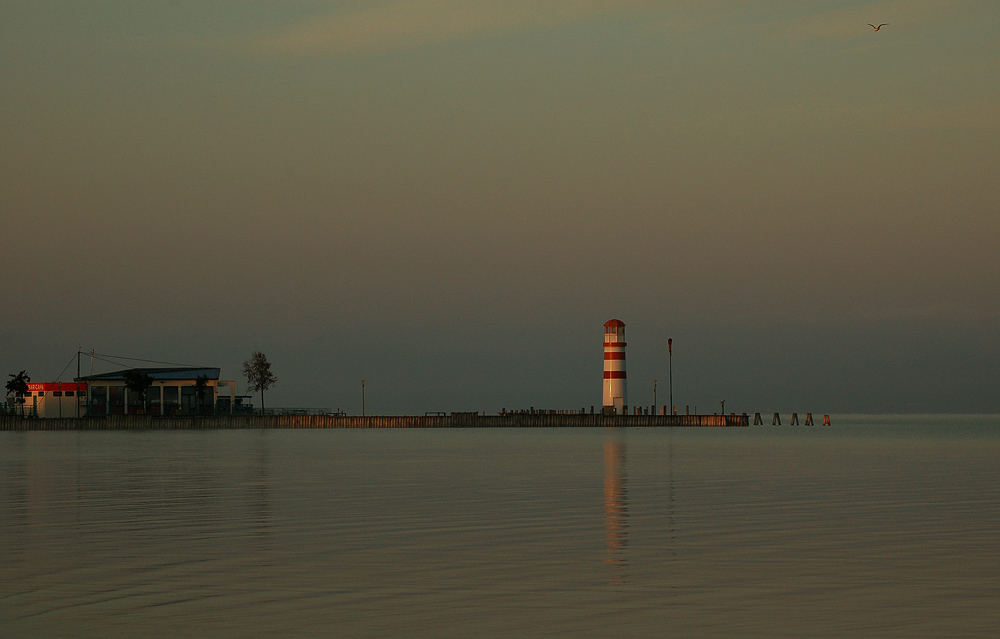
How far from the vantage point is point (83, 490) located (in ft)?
106

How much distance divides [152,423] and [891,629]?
108 m

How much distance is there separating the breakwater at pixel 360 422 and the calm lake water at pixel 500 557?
7746 cm

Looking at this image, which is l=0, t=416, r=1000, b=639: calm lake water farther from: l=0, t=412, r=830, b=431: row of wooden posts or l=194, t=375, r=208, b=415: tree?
l=194, t=375, r=208, b=415: tree

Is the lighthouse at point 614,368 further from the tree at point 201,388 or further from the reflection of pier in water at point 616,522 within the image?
the reflection of pier in water at point 616,522

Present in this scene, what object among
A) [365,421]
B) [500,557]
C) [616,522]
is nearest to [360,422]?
[365,421]

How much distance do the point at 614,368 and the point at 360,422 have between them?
104 ft

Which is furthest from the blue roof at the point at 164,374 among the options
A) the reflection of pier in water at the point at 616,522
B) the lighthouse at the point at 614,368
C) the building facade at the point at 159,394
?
the reflection of pier in water at the point at 616,522

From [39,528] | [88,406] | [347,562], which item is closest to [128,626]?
[347,562]

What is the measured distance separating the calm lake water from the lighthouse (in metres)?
66.0

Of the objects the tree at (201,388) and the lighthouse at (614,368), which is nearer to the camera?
the lighthouse at (614,368)

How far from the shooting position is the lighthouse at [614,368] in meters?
103

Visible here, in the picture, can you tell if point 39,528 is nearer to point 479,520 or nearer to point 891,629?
point 479,520

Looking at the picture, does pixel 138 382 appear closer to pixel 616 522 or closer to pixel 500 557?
pixel 616 522

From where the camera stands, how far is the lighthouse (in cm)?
10325
